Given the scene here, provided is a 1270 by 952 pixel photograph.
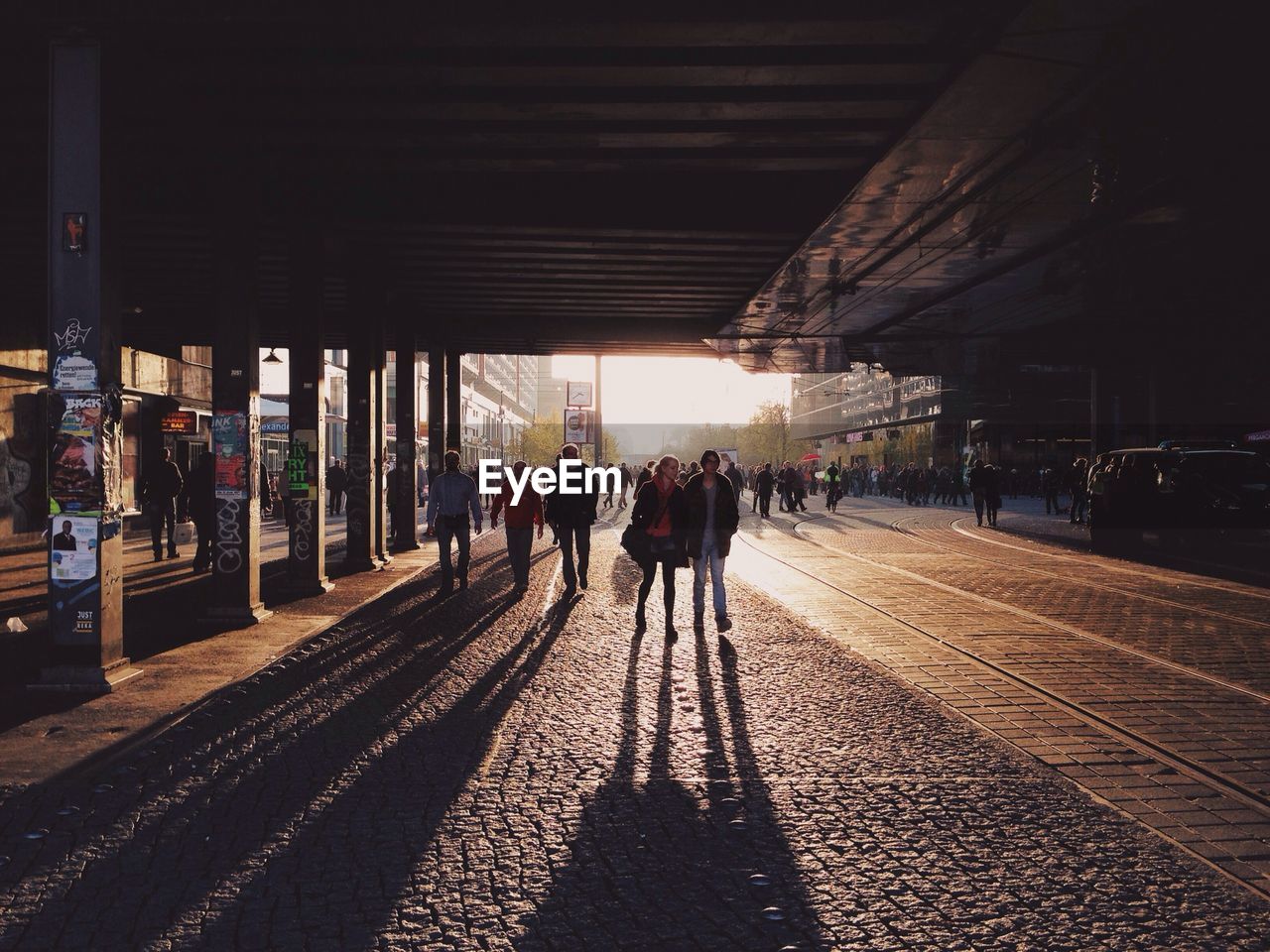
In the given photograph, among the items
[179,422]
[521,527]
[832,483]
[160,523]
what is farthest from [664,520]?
[832,483]

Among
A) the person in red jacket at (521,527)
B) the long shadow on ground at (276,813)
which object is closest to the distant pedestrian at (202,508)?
the person in red jacket at (521,527)

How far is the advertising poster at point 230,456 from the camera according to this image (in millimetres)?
11039

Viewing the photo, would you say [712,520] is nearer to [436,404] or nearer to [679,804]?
[679,804]

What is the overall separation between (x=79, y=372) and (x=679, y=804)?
524 centimetres

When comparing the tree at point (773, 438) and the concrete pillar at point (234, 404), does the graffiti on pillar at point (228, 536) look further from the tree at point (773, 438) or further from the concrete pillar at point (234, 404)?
the tree at point (773, 438)

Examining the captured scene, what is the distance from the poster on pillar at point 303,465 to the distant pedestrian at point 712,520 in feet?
17.0

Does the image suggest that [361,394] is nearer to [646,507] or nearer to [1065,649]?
[646,507]

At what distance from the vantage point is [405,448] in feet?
71.8

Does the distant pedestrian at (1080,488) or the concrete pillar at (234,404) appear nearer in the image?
the concrete pillar at (234,404)

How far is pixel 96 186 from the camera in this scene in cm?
767

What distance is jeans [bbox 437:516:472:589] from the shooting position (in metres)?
13.7

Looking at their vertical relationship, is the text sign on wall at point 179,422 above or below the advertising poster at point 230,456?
above

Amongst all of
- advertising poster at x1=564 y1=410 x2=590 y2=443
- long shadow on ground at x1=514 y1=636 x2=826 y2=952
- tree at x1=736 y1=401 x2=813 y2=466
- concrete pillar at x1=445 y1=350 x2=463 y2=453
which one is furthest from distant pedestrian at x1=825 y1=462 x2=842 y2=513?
tree at x1=736 y1=401 x2=813 y2=466

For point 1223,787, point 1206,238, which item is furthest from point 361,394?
point 1223,787
